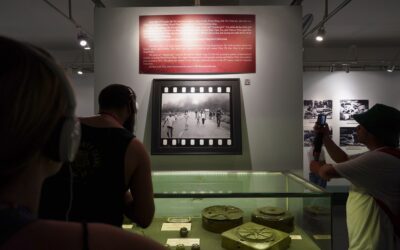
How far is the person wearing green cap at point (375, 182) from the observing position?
196cm

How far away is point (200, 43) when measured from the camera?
3.30 m

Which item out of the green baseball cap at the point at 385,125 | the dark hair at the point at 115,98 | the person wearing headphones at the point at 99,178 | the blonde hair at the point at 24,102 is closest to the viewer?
the blonde hair at the point at 24,102

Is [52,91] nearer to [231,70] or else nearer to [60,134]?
[60,134]

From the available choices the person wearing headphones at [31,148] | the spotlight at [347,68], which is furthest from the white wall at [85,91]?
the person wearing headphones at [31,148]

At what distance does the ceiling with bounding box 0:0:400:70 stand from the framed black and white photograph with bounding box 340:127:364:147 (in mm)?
1652

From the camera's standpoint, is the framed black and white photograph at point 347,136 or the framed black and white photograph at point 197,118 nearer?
the framed black and white photograph at point 197,118

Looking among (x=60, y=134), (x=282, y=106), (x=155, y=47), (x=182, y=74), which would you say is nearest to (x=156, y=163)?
(x=182, y=74)

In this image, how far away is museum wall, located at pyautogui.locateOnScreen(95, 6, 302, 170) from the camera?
11.0ft

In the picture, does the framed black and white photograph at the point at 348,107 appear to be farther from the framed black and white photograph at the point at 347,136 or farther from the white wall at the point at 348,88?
the framed black and white photograph at the point at 347,136

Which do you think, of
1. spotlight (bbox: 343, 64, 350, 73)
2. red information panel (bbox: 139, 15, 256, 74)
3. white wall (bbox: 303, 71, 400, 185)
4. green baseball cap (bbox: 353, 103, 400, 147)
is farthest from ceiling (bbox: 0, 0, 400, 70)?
green baseball cap (bbox: 353, 103, 400, 147)

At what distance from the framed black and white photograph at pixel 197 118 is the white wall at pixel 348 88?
5.73 meters

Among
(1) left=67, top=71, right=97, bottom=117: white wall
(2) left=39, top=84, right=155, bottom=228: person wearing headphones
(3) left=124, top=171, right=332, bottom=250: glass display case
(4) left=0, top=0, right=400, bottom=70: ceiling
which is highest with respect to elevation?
(4) left=0, top=0, right=400, bottom=70: ceiling

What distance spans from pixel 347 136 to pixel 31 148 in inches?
352

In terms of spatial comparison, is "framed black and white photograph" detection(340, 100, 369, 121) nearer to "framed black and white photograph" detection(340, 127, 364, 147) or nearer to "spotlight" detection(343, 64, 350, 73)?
"framed black and white photograph" detection(340, 127, 364, 147)
